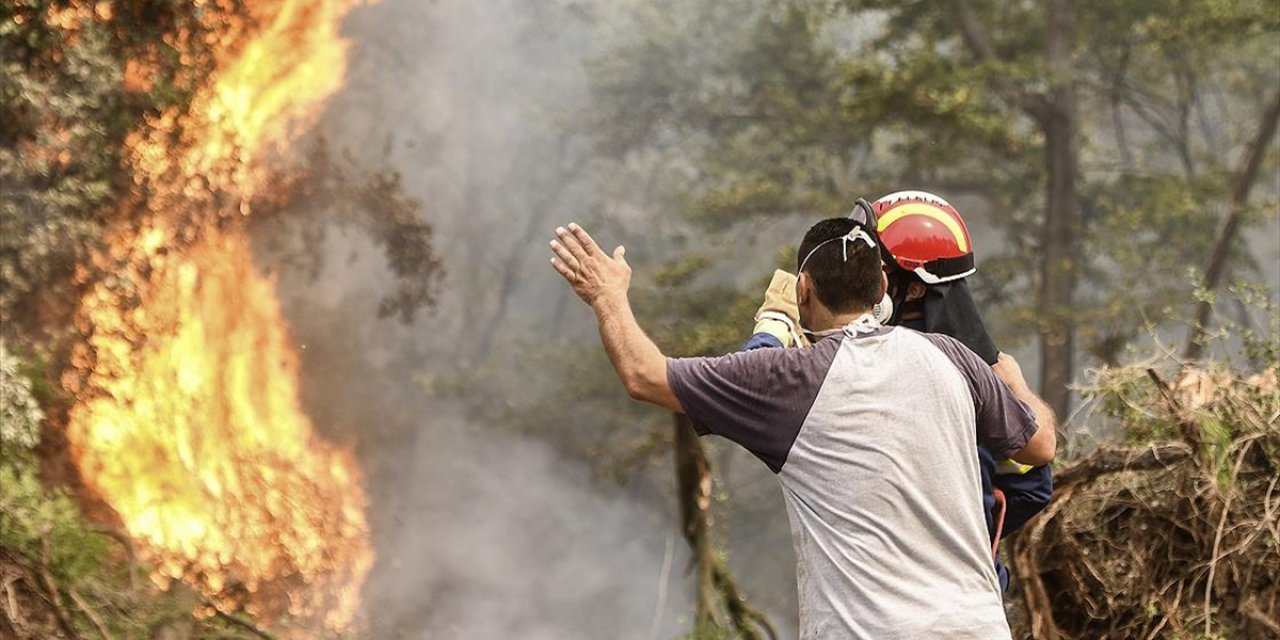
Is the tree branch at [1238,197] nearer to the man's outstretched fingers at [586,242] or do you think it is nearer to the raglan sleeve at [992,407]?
the raglan sleeve at [992,407]

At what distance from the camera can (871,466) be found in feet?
9.29

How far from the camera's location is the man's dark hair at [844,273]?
3.04 meters

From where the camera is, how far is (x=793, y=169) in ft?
61.2

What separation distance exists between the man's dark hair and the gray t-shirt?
0.39ft

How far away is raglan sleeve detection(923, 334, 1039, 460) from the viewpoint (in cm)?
299

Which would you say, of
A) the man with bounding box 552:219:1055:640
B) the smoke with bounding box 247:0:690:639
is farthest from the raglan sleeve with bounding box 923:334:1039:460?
the smoke with bounding box 247:0:690:639

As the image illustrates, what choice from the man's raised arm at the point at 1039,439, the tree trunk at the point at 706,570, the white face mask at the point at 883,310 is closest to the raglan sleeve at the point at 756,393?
the white face mask at the point at 883,310

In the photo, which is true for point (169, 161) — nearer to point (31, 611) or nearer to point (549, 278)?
point (31, 611)

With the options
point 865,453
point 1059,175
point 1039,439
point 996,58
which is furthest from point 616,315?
point 1059,175

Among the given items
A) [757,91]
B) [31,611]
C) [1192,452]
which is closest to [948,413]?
[1192,452]

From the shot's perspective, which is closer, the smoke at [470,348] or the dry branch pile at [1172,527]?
the dry branch pile at [1172,527]

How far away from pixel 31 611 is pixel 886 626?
4.35 metres

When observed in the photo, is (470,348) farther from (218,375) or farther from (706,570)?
(706,570)

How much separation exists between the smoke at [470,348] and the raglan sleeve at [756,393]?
30.8 feet
